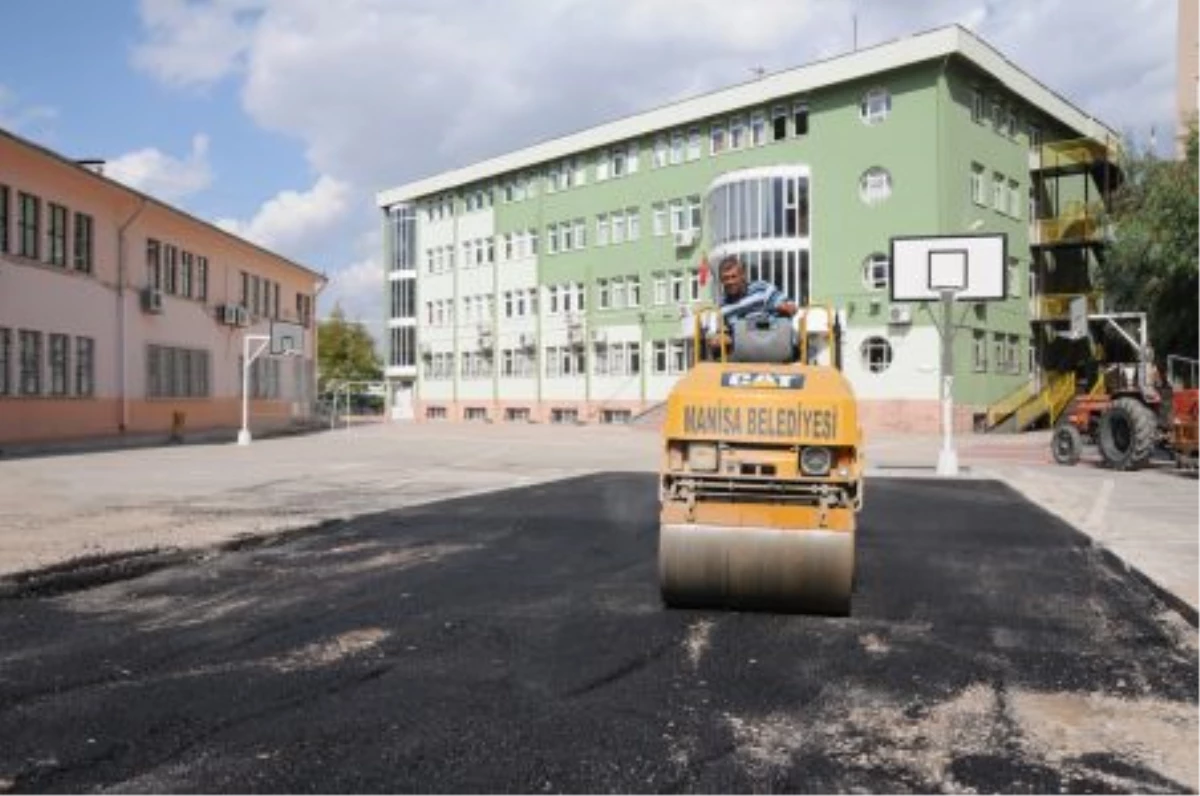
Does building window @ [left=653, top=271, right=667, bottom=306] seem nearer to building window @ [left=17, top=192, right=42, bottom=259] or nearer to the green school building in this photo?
the green school building

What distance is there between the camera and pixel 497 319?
64.1m

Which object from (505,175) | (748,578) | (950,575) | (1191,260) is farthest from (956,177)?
(748,578)

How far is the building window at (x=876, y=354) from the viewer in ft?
143

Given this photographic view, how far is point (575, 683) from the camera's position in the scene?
6020mm

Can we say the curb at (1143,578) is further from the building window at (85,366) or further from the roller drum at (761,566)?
the building window at (85,366)

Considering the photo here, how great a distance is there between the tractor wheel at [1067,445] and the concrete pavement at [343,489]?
35 centimetres

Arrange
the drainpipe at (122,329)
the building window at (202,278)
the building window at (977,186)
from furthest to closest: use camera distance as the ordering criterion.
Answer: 1. the building window at (977,186)
2. the building window at (202,278)
3. the drainpipe at (122,329)

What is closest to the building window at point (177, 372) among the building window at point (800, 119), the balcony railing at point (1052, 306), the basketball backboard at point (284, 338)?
the basketball backboard at point (284, 338)

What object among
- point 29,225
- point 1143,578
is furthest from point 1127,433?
point 29,225

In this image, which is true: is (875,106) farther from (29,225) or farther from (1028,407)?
(29,225)

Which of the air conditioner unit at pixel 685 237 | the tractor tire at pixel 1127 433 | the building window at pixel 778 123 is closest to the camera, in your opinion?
the tractor tire at pixel 1127 433

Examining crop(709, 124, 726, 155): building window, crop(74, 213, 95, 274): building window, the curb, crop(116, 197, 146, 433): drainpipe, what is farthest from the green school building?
the curb

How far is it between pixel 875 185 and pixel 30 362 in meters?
30.8

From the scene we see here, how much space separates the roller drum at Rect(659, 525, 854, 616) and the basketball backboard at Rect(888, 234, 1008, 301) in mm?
16591
